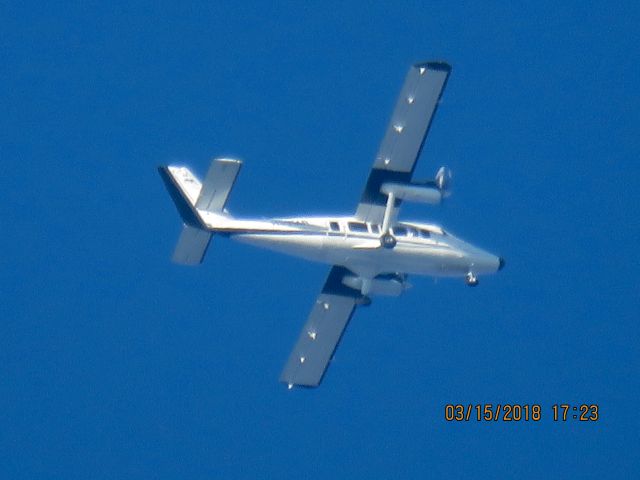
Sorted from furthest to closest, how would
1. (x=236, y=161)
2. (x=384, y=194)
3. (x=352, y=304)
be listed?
(x=352, y=304)
(x=384, y=194)
(x=236, y=161)

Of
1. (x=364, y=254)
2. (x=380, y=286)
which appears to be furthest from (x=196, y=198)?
(x=380, y=286)

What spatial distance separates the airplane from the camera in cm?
4788

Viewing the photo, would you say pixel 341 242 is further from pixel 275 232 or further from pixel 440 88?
pixel 440 88

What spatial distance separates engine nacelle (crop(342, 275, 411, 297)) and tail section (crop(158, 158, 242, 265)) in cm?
512

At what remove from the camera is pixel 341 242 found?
4928 cm

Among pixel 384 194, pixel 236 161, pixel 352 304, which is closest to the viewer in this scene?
pixel 236 161

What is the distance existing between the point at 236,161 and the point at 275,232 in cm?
283

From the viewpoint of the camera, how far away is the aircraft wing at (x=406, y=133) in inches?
1887

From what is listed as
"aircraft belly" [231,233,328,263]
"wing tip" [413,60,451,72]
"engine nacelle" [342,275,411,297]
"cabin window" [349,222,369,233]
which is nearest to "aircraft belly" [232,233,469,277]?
"aircraft belly" [231,233,328,263]

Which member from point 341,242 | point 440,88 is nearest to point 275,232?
point 341,242

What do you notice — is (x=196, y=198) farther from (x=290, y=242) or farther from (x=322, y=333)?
(x=322, y=333)

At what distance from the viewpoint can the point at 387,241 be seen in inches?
1935

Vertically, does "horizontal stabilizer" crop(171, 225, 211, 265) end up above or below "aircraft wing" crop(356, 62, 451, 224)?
below

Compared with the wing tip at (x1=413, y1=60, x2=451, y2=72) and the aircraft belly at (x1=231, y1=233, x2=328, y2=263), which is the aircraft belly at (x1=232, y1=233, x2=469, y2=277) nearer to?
the aircraft belly at (x1=231, y1=233, x2=328, y2=263)
